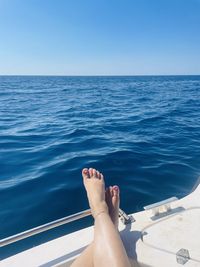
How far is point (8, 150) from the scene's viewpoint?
16.1 feet

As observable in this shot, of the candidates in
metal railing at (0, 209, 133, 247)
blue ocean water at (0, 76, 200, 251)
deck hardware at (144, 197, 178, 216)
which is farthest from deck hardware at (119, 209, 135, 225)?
blue ocean water at (0, 76, 200, 251)

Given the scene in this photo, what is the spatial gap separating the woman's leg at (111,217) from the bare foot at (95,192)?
2.1 inches

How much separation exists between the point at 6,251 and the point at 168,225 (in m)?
1.56

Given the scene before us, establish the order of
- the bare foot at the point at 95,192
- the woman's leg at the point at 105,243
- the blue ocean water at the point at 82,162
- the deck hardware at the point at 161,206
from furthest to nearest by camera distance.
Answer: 1. the blue ocean water at the point at 82,162
2. the deck hardware at the point at 161,206
3. the bare foot at the point at 95,192
4. the woman's leg at the point at 105,243

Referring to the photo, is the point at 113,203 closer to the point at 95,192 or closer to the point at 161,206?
the point at 95,192

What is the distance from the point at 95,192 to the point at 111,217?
0.25 meters

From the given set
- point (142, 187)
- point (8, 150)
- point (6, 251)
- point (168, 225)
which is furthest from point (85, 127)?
point (168, 225)

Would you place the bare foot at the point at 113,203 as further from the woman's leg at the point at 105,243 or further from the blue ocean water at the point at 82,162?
the blue ocean water at the point at 82,162

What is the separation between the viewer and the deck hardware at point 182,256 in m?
1.46

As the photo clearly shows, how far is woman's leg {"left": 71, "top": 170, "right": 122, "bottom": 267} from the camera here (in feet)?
4.75

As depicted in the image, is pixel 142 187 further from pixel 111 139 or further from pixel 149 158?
pixel 111 139

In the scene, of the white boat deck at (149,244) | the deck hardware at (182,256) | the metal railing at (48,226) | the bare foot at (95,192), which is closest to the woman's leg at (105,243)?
the bare foot at (95,192)

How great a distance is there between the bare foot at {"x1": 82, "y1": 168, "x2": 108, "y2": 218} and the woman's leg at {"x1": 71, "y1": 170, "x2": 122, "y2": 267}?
0.05m

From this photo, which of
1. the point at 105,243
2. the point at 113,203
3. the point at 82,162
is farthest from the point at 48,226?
the point at 82,162
